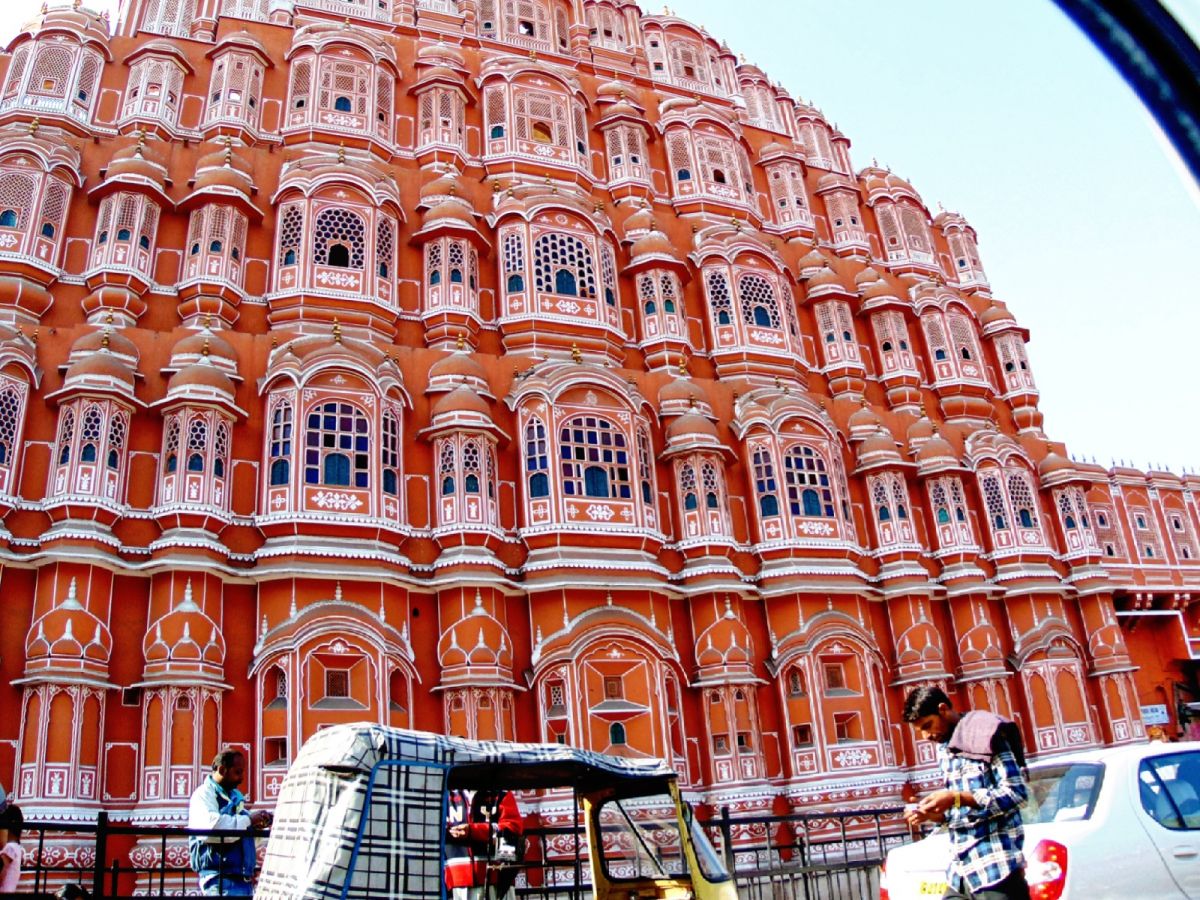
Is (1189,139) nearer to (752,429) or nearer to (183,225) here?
(752,429)

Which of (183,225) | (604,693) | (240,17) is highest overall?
(240,17)

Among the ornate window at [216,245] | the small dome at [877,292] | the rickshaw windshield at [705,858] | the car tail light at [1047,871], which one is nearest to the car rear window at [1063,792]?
the car tail light at [1047,871]

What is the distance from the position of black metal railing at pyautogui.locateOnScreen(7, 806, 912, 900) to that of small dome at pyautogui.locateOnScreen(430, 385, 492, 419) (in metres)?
8.82

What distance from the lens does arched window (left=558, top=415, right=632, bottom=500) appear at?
72.2 ft

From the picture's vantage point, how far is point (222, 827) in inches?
307

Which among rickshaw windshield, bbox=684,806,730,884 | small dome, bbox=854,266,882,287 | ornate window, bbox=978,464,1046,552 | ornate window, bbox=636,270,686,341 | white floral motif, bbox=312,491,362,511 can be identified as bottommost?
rickshaw windshield, bbox=684,806,730,884

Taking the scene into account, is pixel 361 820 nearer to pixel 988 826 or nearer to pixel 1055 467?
pixel 988 826

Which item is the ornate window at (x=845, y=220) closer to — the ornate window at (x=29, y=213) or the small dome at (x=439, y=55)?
the small dome at (x=439, y=55)

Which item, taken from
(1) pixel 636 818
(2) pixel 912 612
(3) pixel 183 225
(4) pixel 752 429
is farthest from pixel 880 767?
(3) pixel 183 225

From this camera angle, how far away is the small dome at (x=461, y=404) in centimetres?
2127

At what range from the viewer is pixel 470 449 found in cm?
2131

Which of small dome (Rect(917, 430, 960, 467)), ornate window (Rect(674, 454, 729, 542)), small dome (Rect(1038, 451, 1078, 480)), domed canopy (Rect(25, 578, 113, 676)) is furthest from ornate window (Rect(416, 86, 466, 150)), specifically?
small dome (Rect(1038, 451, 1078, 480))

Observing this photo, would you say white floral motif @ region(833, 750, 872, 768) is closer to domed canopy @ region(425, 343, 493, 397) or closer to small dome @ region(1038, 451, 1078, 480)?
domed canopy @ region(425, 343, 493, 397)

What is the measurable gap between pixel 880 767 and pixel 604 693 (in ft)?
21.4
